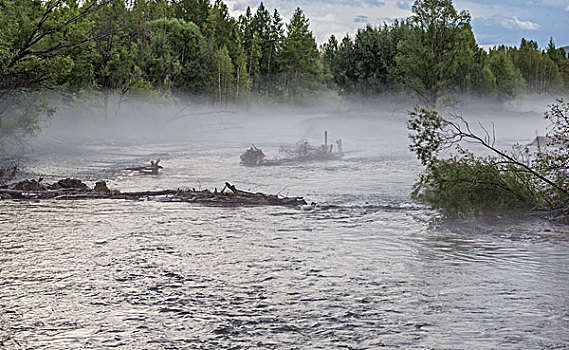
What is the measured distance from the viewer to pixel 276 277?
8609 millimetres

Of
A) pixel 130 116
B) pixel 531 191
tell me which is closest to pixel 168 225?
pixel 531 191

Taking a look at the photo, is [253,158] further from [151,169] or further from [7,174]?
[7,174]

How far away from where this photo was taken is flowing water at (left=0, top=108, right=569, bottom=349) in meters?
6.38

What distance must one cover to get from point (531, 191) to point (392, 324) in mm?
6575

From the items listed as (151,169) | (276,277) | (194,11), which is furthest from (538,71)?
(276,277)

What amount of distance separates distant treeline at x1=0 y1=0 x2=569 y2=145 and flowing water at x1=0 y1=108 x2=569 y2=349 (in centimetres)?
929

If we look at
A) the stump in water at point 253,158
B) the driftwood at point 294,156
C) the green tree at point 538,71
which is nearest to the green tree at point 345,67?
the driftwood at point 294,156

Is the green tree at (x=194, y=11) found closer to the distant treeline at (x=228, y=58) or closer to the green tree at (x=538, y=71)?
the distant treeline at (x=228, y=58)

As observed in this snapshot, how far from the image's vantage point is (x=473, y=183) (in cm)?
1180

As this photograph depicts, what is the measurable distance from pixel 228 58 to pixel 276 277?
68.5 meters

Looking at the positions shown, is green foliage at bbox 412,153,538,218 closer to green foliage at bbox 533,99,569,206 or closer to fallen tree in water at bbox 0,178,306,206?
green foliage at bbox 533,99,569,206

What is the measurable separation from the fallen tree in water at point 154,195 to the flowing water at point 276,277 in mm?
529

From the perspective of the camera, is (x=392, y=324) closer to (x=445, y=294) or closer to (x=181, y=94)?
(x=445, y=294)

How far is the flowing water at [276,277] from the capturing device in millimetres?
6375
